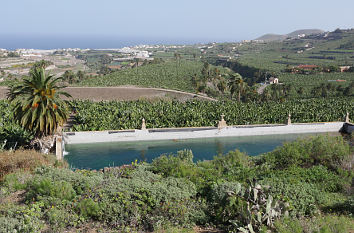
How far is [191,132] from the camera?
34938 mm

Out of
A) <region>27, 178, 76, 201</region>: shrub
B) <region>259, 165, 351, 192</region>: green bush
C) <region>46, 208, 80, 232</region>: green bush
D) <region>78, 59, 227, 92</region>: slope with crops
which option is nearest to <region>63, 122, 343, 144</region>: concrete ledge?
<region>259, 165, 351, 192</region>: green bush

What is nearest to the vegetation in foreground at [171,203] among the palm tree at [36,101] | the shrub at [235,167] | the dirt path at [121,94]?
the shrub at [235,167]

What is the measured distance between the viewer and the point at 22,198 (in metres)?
12.0

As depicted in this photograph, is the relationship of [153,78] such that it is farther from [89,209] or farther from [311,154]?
[89,209]

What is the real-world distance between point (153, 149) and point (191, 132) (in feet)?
16.5

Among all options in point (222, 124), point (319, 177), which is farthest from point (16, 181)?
point (222, 124)

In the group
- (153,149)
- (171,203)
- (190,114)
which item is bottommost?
(153,149)

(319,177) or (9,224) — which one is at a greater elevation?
(9,224)

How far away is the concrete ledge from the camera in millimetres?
32719

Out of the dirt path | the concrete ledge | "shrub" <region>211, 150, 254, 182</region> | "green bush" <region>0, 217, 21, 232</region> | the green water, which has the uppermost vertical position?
"green bush" <region>0, 217, 21, 232</region>

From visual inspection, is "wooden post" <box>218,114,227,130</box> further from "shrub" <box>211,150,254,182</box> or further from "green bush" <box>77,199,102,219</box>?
"green bush" <box>77,199,102,219</box>

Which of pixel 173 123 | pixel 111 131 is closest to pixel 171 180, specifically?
pixel 111 131

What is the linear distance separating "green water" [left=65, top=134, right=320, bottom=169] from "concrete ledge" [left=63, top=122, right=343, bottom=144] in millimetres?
500

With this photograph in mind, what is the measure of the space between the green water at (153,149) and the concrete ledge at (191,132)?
0.50 metres
